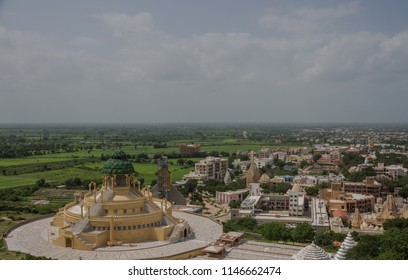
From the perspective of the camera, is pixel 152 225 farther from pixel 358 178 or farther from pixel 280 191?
pixel 358 178

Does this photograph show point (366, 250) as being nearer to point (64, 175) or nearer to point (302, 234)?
point (302, 234)

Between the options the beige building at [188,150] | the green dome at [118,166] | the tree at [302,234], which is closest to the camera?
the green dome at [118,166]

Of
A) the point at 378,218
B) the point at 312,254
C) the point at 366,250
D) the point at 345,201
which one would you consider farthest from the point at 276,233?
the point at 345,201

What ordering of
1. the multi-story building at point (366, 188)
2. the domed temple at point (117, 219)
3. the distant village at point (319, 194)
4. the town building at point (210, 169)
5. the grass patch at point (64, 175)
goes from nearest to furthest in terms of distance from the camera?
1. the domed temple at point (117, 219)
2. the distant village at point (319, 194)
3. the multi-story building at point (366, 188)
4. the grass patch at point (64, 175)
5. the town building at point (210, 169)

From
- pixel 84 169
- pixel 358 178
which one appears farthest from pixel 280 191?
pixel 84 169

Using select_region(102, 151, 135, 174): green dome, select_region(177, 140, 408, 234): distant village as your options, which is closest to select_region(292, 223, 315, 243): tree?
select_region(177, 140, 408, 234): distant village

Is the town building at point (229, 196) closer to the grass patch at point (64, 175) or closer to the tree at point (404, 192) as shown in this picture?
the tree at point (404, 192)

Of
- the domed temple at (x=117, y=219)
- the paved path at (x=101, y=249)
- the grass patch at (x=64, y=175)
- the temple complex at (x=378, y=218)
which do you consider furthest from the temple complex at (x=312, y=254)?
the grass patch at (x=64, y=175)
